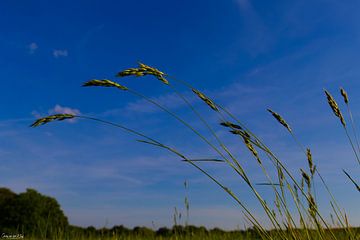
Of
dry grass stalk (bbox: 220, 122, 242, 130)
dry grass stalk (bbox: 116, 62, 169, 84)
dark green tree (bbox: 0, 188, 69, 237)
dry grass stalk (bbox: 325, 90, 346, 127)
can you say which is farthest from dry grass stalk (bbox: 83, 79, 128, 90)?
dark green tree (bbox: 0, 188, 69, 237)

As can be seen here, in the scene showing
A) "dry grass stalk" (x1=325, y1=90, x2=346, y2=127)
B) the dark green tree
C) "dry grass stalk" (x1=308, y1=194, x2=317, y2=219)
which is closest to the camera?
"dry grass stalk" (x1=308, y1=194, x2=317, y2=219)

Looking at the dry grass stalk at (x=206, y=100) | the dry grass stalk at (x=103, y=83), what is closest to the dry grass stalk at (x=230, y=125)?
the dry grass stalk at (x=206, y=100)

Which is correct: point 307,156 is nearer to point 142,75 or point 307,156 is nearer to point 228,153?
point 228,153

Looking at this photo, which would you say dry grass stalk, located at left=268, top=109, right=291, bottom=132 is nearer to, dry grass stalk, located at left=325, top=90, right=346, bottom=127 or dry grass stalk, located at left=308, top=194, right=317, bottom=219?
dry grass stalk, located at left=325, top=90, right=346, bottom=127

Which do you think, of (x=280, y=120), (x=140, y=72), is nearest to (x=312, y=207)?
(x=280, y=120)

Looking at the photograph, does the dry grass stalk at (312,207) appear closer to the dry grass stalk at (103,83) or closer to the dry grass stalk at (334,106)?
the dry grass stalk at (334,106)

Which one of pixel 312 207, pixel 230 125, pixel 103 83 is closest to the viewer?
pixel 103 83

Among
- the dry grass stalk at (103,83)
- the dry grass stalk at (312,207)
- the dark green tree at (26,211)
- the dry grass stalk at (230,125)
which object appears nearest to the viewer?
the dry grass stalk at (103,83)

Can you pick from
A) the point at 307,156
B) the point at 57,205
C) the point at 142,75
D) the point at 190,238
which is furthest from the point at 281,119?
the point at 57,205

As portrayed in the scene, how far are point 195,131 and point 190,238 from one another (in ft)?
14.1

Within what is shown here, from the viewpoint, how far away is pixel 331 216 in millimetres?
4215

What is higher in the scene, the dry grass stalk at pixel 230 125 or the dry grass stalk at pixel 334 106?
the dry grass stalk at pixel 334 106

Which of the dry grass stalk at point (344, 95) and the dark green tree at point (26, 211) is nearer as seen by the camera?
the dry grass stalk at point (344, 95)

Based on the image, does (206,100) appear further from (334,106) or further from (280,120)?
(334,106)
